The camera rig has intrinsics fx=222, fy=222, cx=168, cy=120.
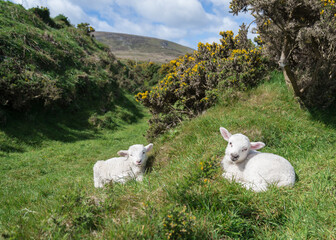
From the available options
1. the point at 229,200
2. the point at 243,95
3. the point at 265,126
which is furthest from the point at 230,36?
the point at 229,200

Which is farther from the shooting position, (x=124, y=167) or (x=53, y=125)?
(x=53, y=125)

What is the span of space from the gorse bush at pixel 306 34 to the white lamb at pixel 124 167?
4240mm

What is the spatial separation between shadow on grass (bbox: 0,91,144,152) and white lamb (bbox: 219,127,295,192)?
905cm

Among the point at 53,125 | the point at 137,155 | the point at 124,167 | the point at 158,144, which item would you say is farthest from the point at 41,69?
the point at 137,155

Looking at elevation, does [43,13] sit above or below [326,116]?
above

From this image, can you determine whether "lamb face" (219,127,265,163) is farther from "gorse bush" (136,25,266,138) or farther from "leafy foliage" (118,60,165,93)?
"leafy foliage" (118,60,165,93)

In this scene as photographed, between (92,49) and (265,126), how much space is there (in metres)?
20.1

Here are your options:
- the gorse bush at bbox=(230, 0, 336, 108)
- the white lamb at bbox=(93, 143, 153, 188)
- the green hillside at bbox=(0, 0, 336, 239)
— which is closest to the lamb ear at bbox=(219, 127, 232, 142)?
the green hillside at bbox=(0, 0, 336, 239)

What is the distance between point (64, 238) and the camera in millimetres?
2260

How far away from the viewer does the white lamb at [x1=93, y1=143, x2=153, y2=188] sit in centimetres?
492

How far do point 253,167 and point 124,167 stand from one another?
2.89m

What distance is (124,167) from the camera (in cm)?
516

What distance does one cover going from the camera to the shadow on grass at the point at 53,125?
9664 mm

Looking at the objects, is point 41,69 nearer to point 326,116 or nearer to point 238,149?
point 238,149
